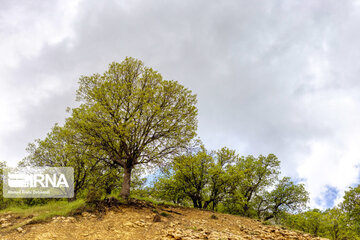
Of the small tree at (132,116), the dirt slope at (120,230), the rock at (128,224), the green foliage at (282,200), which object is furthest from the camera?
the green foliage at (282,200)

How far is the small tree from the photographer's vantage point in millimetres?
14625

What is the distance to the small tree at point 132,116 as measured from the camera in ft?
48.0

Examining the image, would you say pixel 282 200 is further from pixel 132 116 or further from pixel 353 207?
pixel 132 116

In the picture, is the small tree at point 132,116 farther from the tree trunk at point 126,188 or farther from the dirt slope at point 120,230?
the dirt slope at point 120,230

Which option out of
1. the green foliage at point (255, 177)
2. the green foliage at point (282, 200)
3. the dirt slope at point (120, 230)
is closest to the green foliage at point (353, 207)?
the green foliage at point (282, 200)

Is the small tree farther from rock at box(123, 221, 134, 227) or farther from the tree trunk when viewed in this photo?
rock at box(123, 221, 134, 227)

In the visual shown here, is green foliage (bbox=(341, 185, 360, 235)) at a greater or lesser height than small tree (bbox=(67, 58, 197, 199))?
lesser

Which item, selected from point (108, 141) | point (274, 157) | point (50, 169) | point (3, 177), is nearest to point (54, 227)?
point (108, 141)

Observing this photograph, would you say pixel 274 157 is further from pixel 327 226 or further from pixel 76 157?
pixel 76 157

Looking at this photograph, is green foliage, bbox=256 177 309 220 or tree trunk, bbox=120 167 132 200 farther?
green foliage, bbox=256 177 309 220

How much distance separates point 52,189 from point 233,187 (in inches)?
933

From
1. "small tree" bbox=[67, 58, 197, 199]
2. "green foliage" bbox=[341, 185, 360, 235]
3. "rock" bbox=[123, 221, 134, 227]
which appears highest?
"small tree" bbox=[67, 58, 197, 199]

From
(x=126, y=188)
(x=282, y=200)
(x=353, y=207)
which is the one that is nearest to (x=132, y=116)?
(x=126, y=188)

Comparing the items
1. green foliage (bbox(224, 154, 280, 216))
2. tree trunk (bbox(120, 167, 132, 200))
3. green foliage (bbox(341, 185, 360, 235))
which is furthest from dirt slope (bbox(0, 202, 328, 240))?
green foliage (bbox(341, 185, 360, 235))
